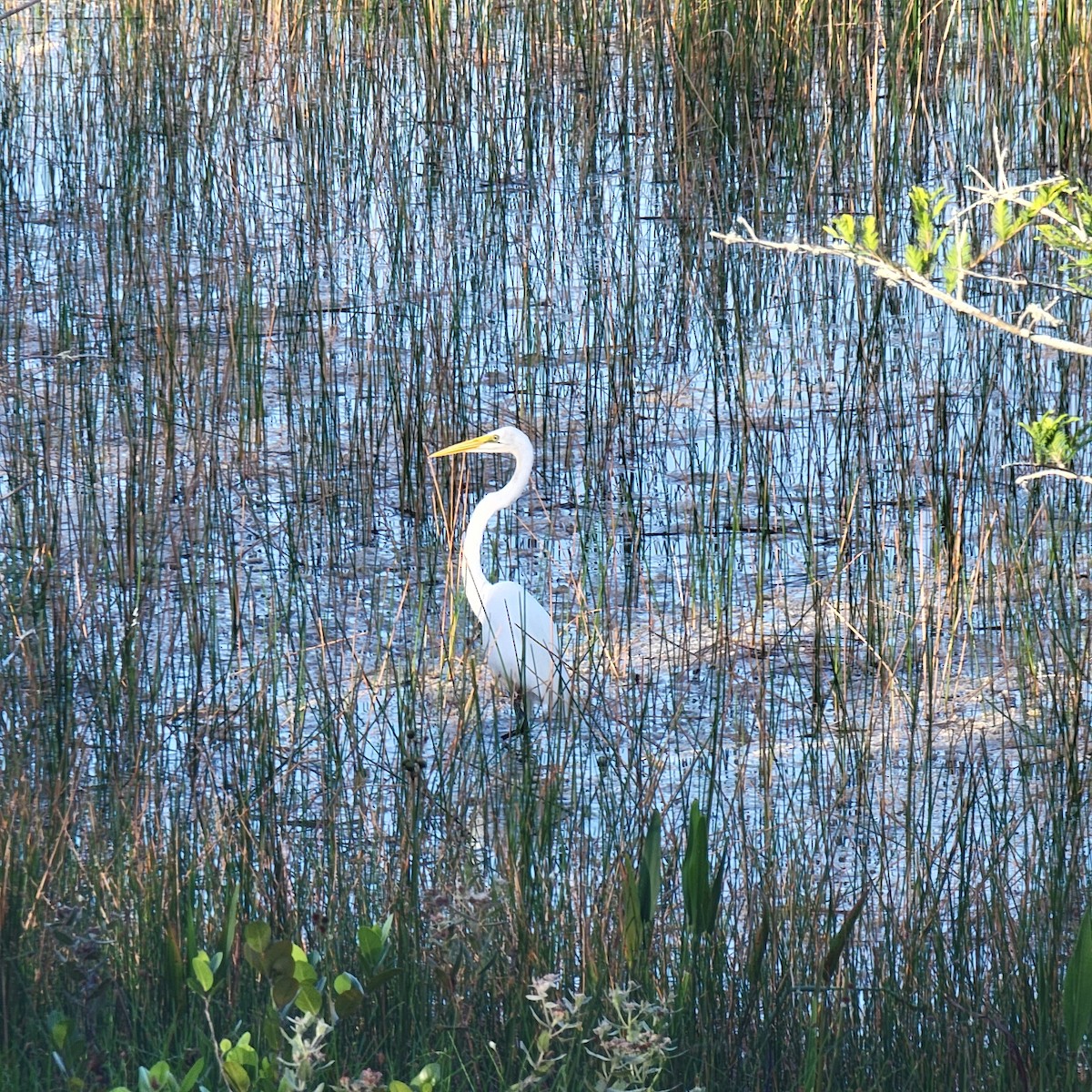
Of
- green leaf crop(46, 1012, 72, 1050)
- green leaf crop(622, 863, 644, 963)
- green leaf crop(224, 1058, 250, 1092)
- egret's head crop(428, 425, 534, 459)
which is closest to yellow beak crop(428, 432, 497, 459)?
egret's head crop(428, 425, 534, 459)

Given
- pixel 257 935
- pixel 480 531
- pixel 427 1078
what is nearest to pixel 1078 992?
pixel 427 1078

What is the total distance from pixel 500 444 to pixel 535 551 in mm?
314

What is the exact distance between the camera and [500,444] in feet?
13.7

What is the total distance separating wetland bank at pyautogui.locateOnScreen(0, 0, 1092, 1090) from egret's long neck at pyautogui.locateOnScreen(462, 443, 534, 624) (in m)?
0.07

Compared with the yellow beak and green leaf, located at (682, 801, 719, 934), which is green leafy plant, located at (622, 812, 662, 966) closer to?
green leaf, located at (682, 801, 719, 934)

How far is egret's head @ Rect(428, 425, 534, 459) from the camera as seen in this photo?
4133mm

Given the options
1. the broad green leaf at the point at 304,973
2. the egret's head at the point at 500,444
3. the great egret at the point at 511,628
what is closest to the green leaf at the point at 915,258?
the broad green leaf at the point at 304,973

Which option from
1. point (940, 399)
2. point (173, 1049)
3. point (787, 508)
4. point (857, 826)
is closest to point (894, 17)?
point (940, 399)

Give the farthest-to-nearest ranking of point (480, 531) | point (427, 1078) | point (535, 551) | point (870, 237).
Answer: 1. point (535, 551)
2. point (480, 531)
3. point (870, 237)
4. point (427, 1078)

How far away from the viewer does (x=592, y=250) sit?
18.7 ft

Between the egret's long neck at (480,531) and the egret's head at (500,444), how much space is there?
0.01 meters

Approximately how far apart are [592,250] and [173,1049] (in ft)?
12.9

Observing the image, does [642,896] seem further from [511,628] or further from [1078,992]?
[511,628]

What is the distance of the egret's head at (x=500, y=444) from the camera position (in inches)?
163
